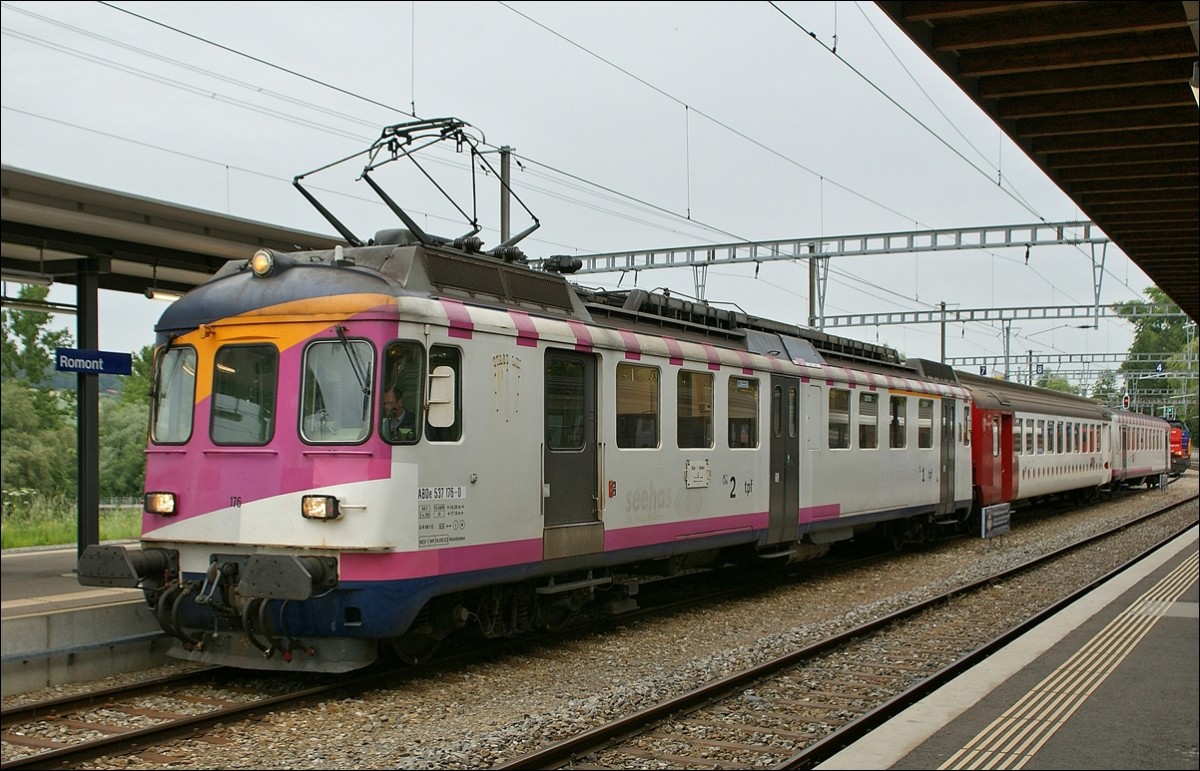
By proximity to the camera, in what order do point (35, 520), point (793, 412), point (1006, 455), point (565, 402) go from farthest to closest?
1. point (1006, 455)
2. point (793, 412)
3. point (565, 402)
4. point (35, 520)

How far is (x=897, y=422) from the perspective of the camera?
57.3 feet

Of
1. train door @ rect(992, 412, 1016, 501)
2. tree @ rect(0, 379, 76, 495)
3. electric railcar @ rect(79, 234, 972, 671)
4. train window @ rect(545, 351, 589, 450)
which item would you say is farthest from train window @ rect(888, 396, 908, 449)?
tree @ rect(0, 379, 76, 495)

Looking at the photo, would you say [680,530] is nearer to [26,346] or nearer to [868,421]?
[868,421]

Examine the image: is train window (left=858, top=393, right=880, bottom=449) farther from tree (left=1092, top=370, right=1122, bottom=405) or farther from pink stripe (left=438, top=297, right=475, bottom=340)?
tree (left=1092, top=370, right=1122, bottom=405)

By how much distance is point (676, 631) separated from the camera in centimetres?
1112

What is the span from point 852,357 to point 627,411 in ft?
24.2

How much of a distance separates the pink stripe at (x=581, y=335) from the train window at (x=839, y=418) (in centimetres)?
607

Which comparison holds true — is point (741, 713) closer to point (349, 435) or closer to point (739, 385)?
point (349, 435)

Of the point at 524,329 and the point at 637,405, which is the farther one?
the point at 637,405

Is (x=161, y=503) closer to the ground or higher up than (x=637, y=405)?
closer to the ground

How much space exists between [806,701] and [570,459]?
3000 mm

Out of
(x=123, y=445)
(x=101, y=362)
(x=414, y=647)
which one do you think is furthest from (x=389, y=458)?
(x=101, y=362)

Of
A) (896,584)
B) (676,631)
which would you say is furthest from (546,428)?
(896,584)

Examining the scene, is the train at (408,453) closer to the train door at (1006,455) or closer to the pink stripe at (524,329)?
the pink stripe at (524,329)
